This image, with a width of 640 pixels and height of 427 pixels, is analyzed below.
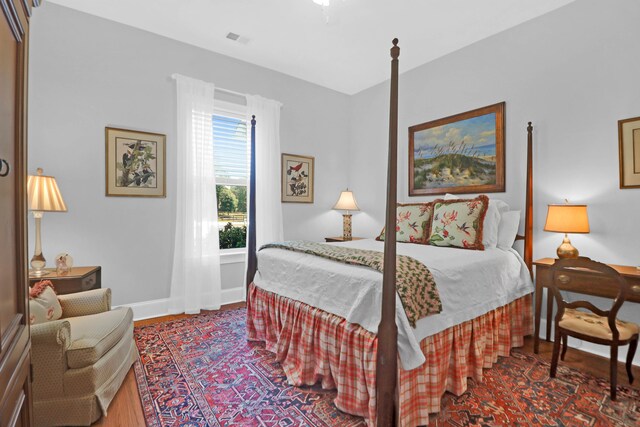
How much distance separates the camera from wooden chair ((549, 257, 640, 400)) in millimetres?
1811

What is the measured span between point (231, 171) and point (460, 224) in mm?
2666

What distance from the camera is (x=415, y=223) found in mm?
3115

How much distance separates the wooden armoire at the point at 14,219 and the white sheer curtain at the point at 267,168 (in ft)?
10.2

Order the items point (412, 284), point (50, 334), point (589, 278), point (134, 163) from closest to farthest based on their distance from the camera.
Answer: point (50, 334) < point (412, 284) < point (589, 278) < point (134, 163)

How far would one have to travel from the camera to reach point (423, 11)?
2828mm

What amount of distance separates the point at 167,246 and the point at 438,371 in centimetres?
287

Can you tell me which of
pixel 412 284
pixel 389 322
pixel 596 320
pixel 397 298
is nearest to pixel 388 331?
pixel 389 322

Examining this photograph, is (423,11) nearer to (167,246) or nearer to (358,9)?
(358,9)

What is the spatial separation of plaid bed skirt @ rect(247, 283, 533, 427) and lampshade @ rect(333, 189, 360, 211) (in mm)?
2189

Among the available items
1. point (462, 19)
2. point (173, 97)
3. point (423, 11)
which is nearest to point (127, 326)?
point (173, 97)

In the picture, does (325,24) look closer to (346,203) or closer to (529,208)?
(346,203)

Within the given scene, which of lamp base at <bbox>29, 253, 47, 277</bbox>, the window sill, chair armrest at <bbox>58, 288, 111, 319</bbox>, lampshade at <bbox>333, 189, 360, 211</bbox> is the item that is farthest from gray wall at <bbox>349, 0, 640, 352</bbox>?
lamp base at <bbox>29, 253, 47, 277</bbox>

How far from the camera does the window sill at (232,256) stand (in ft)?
12.3

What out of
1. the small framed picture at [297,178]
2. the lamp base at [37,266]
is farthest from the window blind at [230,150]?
the lamp base at [37,266]
